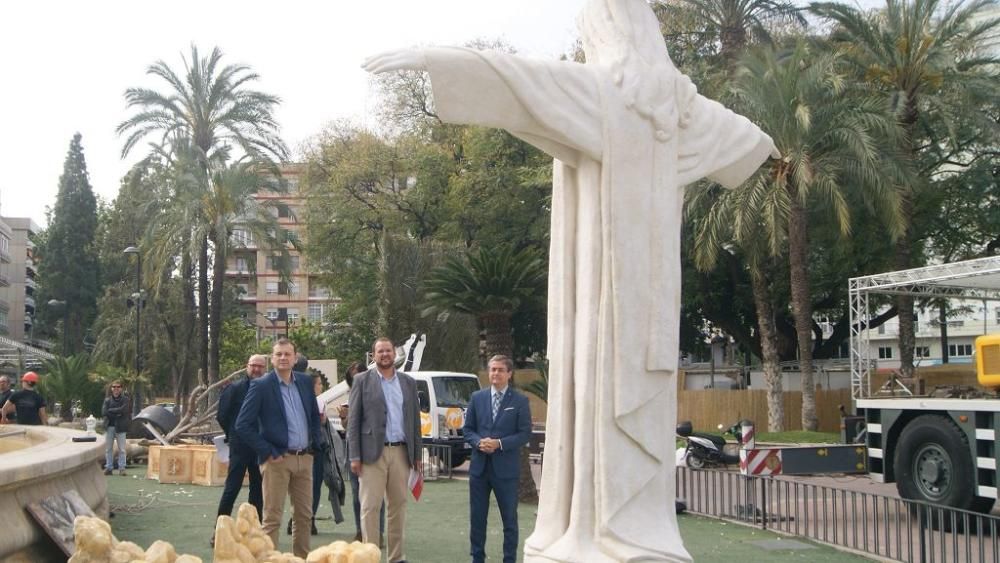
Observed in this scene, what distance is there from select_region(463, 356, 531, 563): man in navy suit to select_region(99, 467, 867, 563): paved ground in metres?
1.56

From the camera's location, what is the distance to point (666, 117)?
6598 mm

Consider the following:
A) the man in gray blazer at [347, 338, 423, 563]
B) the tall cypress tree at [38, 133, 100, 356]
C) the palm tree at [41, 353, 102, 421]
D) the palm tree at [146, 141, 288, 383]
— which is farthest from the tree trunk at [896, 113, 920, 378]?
the tall cypress tree at [38, 133, 100, 356]

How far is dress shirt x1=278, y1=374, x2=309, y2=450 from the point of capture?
884 cm

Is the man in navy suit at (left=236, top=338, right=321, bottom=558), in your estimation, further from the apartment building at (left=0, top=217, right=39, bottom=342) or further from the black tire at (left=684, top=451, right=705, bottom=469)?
the apartment building at (left=0, top=217, right=39, bottom=342)

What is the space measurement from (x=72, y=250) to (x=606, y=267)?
68.7 m

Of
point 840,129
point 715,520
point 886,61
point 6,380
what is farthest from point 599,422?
point 886,61

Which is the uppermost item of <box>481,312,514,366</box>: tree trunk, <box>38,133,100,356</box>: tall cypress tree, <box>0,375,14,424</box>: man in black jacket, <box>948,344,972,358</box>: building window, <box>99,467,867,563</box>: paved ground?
<box>38,133,100,356</box>: tall cypress tree

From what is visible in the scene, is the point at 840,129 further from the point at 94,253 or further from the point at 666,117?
the point at 94,253

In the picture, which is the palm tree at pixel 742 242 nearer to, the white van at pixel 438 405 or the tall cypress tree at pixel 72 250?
the white van at pixel 438 405

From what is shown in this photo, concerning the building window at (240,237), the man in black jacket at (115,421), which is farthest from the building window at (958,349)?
the man in black jacket at (115,421)

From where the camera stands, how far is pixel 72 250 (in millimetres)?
69500

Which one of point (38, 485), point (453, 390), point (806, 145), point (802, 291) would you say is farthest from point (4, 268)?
point (38, 485)

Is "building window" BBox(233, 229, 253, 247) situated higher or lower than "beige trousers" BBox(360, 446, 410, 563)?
higher

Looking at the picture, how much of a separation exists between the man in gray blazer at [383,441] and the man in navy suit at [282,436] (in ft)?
1.35
